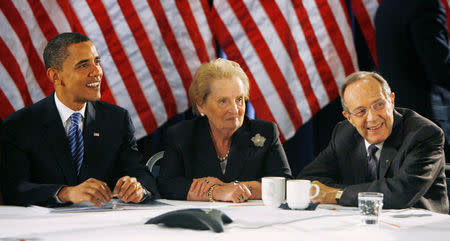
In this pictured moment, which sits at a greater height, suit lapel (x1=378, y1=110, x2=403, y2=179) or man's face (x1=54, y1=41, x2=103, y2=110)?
man's face (x1=54, y1=41, x2=103, y2=110)

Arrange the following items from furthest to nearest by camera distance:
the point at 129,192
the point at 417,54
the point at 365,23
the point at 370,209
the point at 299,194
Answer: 1. the point at 365,23
2. the point at 417,54
3. the point at 129,192
4. the point at 299,194
5. the point at 370,209

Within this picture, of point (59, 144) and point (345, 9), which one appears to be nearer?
point (59, 144)

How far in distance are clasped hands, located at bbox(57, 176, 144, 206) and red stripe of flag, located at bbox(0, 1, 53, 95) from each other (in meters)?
1.78

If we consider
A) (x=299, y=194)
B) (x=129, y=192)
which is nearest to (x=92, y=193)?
(x=129, y=192)

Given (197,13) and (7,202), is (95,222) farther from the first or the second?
(197,13)

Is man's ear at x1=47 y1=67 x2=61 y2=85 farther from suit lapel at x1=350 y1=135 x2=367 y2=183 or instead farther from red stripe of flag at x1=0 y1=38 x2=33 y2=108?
suit lapel at x1=350 y1=135 x2=367 y2=183

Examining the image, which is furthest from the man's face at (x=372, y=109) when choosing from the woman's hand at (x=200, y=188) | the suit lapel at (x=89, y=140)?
the suit lapel at (x=89, y=140)

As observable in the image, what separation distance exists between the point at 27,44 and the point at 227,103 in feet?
5.93

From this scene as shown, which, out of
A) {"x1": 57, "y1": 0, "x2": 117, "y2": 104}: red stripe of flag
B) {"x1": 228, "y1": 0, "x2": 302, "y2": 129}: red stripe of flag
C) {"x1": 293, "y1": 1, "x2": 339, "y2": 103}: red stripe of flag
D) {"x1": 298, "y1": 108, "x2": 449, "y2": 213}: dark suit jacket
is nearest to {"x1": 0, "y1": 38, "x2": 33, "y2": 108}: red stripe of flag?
{"x1": 57, "y1": 0, "x2": 117, "y2": 104}: red stripe of flag

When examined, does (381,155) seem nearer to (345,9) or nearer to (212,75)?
(212,75)

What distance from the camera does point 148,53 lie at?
146 inches

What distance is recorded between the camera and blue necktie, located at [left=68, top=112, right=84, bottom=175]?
8.11 feet

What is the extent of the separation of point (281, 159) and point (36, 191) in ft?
3.89

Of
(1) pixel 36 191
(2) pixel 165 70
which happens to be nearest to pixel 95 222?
(1) pixel 36 191
